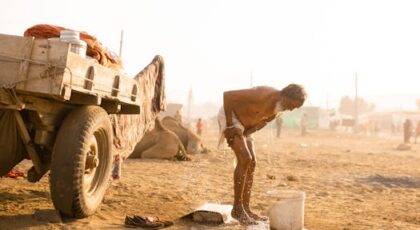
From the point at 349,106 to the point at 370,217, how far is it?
329ft

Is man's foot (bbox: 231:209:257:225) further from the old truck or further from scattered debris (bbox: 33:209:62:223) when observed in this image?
scattered debris (bbox: 33:209:62:223)

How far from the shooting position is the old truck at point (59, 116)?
3.56 m

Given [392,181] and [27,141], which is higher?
[27,141]

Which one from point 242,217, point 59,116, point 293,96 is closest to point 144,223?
point 242,217

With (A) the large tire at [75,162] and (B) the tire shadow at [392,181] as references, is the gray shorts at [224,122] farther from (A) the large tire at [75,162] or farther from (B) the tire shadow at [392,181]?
(B) the tire shadow at [392,181]

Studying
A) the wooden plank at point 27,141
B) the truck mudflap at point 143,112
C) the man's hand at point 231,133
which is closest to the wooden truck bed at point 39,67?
the wooden plank at point 27,141

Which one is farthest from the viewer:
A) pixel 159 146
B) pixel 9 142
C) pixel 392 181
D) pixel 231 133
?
pixel 159 146

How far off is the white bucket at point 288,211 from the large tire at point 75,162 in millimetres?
1917

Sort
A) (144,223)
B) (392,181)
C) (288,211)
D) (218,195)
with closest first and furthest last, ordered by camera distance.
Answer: (144,223) < (288,211) < (218,195) < (392,181)

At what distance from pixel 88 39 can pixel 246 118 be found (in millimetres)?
2066

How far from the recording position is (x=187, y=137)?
1449 cm

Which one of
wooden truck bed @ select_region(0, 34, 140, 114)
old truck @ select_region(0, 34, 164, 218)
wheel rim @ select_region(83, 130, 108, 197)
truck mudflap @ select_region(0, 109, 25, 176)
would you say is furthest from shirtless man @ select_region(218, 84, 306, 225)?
truck mudflap @ select_region(0, 109, 25, 176)

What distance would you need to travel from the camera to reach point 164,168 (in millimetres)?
10180

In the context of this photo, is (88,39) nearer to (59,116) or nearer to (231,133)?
(59,116)
